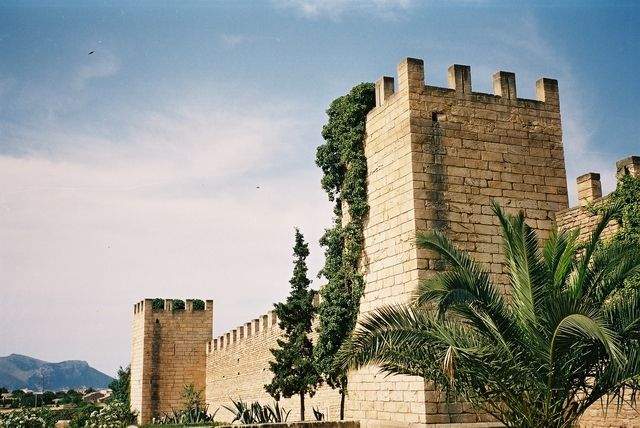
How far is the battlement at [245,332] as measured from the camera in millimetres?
21266

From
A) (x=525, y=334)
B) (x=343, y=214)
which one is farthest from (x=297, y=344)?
(x=525, y=334)

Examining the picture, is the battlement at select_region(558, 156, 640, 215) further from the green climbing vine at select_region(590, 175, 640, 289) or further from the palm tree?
the palm tree

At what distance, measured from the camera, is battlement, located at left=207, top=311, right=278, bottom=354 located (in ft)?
69.8

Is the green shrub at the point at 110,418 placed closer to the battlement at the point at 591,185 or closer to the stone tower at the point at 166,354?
the stone tower at the point at 166,354

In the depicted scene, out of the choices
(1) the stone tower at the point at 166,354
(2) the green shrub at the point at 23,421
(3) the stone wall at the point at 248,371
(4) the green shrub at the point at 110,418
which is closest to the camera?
(3) the stone wall at the point at 248,371

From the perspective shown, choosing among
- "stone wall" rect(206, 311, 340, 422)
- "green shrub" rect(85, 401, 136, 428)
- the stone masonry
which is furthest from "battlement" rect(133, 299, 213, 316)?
the stone masonry

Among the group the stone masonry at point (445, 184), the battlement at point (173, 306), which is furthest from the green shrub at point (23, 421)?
the stone masonry at point (445, 184)

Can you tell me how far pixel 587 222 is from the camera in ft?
35.6

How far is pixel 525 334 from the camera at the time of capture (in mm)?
7582

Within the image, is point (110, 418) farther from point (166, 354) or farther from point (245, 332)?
point (166, 354)

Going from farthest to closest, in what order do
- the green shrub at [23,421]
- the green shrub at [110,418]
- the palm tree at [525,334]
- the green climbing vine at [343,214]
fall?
the green shrub at [110,418] → the green shrub at [23,421] → the green climbing vine at [343,214] → the palm tree at [525,334]

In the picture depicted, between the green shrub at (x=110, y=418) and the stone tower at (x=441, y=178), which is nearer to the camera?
the stone tower at (x=441, y=178)

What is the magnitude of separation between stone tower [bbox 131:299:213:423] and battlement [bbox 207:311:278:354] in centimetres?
87

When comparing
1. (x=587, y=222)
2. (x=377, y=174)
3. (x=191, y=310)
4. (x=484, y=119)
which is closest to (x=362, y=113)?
(x=377, y=174)
